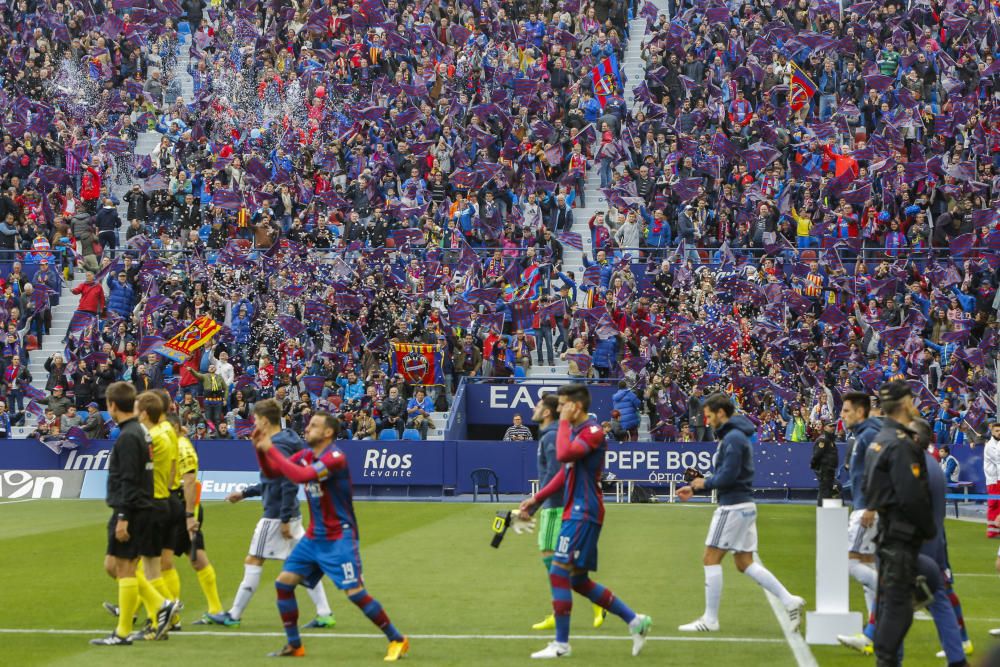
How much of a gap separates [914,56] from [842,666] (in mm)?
31935

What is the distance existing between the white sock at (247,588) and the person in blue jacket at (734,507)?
4316 millimetres

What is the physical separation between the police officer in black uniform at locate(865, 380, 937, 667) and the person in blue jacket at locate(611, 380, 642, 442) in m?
23.2

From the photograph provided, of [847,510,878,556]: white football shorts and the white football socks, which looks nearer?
[847,510,878,556]: white football shorts

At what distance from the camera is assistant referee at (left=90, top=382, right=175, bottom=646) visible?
1235cm

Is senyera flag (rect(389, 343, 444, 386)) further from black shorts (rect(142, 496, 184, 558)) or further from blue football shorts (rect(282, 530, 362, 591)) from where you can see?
blue football shorts (rect(282, 530, 362, 591))

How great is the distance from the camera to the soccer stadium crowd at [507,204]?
34250 millimetres

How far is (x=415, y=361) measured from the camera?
1377 inches

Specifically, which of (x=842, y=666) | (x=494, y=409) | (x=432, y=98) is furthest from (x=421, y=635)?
(x=432, y=98)

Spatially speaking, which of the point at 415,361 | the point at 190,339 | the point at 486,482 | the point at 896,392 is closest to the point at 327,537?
the point at 896,392

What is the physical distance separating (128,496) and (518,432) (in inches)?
859

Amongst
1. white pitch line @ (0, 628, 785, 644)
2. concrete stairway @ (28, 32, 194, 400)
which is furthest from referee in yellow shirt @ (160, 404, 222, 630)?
concrete stairway @ (28, 32, 194, 400)

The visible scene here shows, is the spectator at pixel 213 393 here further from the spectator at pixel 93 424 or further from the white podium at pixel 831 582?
the white podium at pixel 831 582

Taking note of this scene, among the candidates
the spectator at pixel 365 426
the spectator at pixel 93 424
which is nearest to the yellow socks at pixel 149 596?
the spectator at pixel 365 426

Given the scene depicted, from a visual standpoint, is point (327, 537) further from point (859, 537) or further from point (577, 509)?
point (859, 537)
